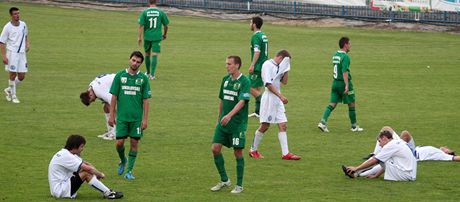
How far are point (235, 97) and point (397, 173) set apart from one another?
3.44 metres

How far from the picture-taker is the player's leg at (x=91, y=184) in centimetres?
1570

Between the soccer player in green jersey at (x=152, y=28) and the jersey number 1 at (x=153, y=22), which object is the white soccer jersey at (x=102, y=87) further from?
the jersey number 1 at (x=153, y=22)

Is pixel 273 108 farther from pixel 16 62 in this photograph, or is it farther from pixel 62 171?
pixel 16 62

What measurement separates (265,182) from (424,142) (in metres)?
5.72

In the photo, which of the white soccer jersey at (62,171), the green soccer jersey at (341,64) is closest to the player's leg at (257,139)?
the green soccer jersey at (341,64)

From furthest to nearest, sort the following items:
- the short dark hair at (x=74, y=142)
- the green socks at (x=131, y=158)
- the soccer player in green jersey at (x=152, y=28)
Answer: the soccer player in green jersey at (x=152, y=28), the green socks at (x=131, y=158), the short dark hair at (x=74, y=142)

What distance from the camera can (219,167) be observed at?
1647cm

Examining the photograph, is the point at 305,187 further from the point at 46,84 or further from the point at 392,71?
the point at 392,71

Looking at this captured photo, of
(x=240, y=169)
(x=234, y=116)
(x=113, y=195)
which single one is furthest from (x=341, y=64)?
(x=113, y=195)

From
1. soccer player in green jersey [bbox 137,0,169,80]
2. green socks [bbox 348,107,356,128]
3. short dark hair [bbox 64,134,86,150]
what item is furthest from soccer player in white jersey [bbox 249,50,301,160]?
soccer player in green jersey [bbox 137,0,169,80]

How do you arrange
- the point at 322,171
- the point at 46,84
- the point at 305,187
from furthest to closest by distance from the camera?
the point at 46,84, the point at 322,171, the point at 305,187

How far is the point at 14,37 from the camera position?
25.3m

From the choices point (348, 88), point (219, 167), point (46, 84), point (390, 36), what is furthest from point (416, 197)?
point (390, 36)

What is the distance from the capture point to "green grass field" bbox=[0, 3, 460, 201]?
1706cm
